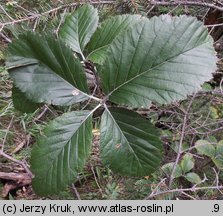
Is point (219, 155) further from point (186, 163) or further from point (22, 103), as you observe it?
point (22, 103)

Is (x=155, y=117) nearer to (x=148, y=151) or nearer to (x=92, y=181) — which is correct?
(x=92, y=181)

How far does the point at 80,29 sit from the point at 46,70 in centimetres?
12

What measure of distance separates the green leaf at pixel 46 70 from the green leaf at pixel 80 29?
3.0 inches

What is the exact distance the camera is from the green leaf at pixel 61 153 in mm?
457

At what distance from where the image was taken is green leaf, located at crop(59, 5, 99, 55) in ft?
1.69

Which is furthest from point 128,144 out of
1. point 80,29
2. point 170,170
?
point 170,170

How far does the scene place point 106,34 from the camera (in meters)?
0.51

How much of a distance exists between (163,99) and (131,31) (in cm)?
11

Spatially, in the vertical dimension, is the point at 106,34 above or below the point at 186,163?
above

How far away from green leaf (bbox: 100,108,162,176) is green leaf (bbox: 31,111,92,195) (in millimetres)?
31

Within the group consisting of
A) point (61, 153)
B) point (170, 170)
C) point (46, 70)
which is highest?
point (46, 70)

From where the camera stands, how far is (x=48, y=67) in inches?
17.6

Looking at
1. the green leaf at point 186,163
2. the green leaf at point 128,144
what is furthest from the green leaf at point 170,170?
the green leaf at point 128,144

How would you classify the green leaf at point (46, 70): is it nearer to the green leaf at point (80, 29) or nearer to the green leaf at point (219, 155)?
the green leaf at point (80, 29)
